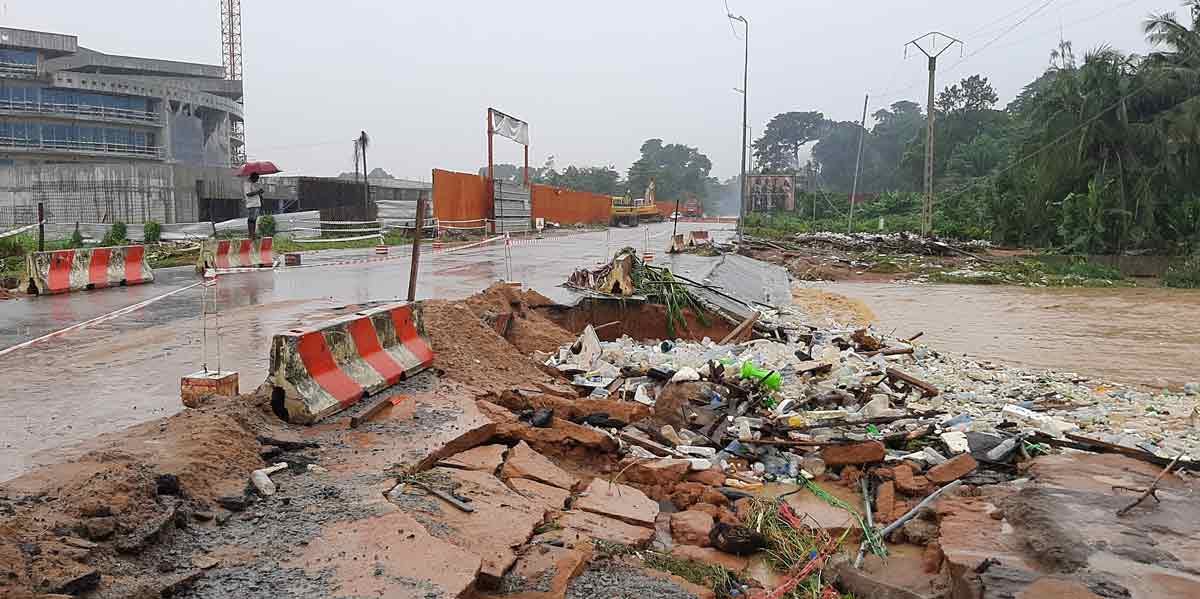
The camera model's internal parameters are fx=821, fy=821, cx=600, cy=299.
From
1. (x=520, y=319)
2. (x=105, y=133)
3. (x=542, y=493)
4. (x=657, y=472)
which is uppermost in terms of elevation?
(x=105, y=133)

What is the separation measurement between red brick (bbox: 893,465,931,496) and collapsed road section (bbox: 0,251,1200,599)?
0.02 m

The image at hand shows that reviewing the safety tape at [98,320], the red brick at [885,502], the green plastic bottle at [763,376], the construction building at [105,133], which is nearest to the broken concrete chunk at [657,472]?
the red brick at [885,502]

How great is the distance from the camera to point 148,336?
10.1 meters

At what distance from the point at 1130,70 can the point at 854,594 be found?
41.1m

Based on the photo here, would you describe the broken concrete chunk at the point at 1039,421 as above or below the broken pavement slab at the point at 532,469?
below

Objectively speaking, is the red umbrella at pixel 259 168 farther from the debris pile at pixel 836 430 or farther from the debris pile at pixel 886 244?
the debris pile at pixel 886 244

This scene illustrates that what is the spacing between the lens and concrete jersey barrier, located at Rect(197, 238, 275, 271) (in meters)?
18.6

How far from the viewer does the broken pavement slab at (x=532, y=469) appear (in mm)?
5676

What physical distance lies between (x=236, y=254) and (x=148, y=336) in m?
10.1

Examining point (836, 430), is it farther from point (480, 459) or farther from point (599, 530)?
point (480, 459)

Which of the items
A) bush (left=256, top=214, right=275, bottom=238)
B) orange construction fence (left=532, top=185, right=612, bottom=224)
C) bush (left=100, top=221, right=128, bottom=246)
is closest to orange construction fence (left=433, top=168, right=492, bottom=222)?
bush (left=256, top=214, right=275, bottom=238)

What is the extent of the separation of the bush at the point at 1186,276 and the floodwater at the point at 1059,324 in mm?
1170

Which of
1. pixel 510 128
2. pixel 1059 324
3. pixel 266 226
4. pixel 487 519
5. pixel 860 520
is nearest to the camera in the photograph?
pixel 487 519

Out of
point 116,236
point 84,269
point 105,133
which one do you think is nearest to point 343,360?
point 84,269
